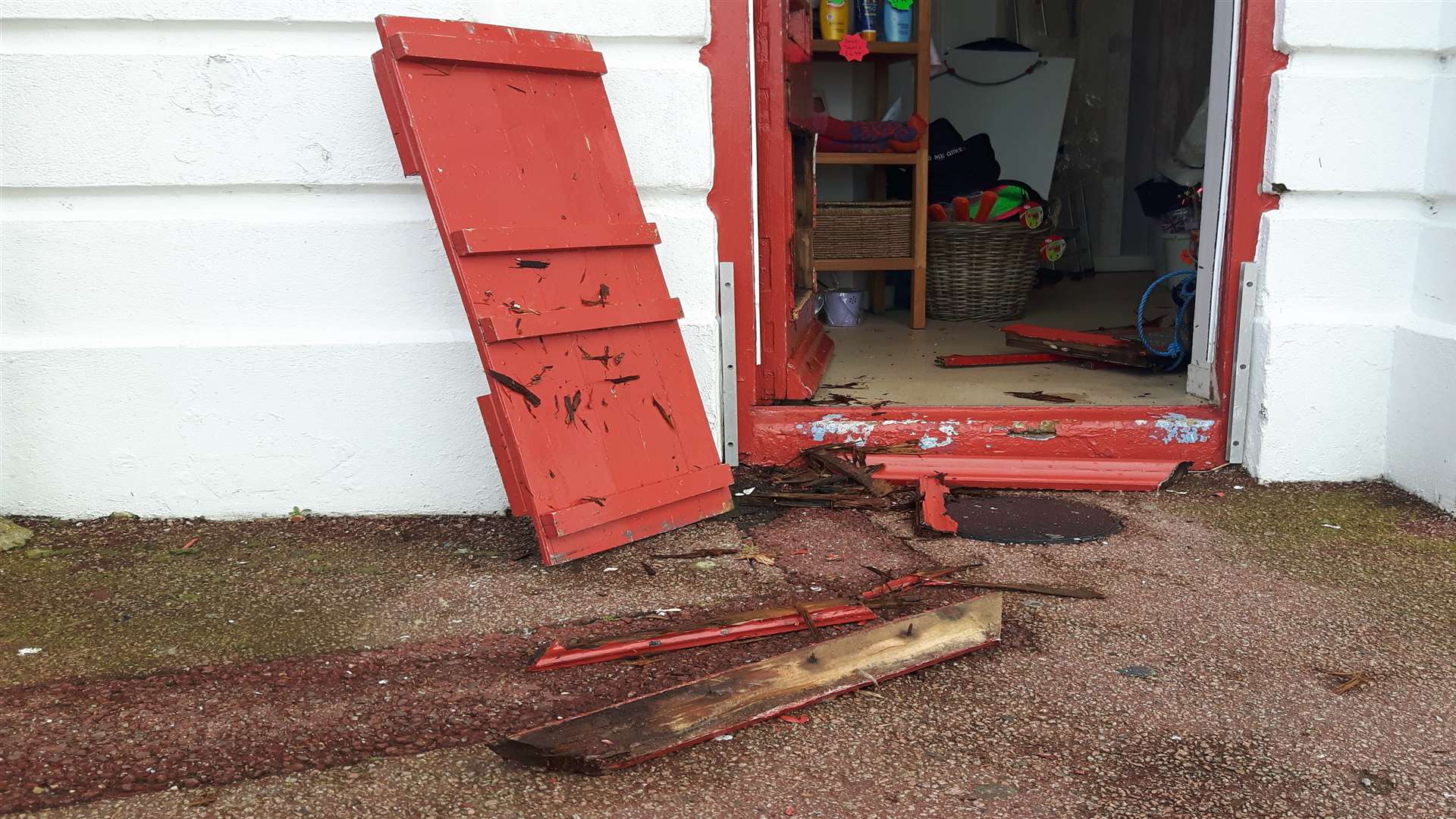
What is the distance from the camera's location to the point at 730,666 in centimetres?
249

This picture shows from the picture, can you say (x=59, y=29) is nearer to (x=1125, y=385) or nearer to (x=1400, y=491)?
(x=1125, y=385)

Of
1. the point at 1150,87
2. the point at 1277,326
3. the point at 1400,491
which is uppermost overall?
the point at 1150,87

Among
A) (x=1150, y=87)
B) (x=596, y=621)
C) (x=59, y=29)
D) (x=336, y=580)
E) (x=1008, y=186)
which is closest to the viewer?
(x=596, y=621)

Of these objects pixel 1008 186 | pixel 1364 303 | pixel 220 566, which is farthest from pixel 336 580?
pixel 1008 186

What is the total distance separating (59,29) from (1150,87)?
7200 millimetres

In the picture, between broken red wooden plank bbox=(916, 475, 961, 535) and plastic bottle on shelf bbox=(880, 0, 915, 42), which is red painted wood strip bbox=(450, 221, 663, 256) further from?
plastic bottle on shelf bbox=(880, 0, 915, 42)

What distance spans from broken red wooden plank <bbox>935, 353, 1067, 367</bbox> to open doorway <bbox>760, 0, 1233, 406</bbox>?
10 mm

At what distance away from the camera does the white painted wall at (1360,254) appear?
3516 millimetres

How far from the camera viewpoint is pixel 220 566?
316cm

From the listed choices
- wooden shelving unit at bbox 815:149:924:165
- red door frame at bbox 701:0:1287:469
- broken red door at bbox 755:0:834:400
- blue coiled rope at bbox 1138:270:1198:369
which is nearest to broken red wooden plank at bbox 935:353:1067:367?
blue coiled rope at bbox 1138:270:1198:369

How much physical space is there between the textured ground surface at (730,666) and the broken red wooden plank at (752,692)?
0.04 metres

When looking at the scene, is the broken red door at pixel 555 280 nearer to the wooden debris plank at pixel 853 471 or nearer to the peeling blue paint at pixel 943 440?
the wooden debris plank at pixel 853 471

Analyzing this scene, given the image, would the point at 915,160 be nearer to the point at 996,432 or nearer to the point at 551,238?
the point at 996,432

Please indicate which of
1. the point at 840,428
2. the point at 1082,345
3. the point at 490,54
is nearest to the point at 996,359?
the point at 1082,345
